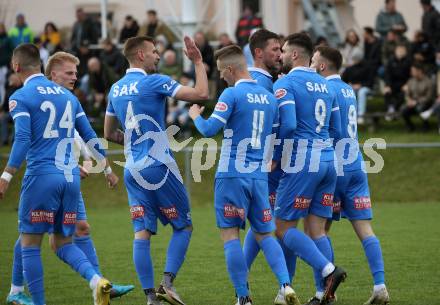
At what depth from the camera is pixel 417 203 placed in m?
18.6

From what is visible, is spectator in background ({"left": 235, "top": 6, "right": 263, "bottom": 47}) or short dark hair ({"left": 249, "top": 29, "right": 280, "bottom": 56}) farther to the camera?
spectator in background ({"left": 235, "top": 6, "right": 263, "bottom": 47})

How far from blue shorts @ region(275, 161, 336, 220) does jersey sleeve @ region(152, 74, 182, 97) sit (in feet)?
4.30

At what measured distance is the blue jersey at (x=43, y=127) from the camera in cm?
867

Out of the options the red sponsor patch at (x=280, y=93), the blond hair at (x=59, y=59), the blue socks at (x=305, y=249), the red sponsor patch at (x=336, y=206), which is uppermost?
the blond hair at (x=59, y=59)

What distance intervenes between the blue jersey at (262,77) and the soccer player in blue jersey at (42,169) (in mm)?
1745

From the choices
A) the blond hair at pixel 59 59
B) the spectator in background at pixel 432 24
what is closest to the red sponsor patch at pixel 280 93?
the blond hair at pixel 59 59

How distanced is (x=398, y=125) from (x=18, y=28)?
918 centimetres

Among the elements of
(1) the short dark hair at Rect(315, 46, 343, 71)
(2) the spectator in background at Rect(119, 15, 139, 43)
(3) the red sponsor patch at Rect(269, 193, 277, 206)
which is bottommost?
(3) the red sponsor patch at Rect(269, 193, 277, 206)

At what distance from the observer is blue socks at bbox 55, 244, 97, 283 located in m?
8.72

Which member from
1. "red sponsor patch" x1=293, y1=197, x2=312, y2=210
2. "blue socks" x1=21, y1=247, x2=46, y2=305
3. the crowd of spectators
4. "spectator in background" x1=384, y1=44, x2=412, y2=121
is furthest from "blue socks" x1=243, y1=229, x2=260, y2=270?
"spectator in background" x1=384, y1=44, x2=412, y2=121

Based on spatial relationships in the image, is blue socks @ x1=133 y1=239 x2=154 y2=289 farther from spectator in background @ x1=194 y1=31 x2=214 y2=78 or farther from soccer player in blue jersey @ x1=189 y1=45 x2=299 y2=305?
spectator in background @ x1=194 y1=31 x2=214 y2=78

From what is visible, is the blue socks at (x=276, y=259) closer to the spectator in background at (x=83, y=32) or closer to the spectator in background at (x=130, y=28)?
the spectator in background at (x=130, y=28)

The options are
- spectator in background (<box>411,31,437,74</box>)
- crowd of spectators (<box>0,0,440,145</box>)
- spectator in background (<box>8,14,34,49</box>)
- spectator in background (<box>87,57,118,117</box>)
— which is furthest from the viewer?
spectator in background (<box>8,14,34,49</box>)

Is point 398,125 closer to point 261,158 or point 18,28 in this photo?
point 18,28
